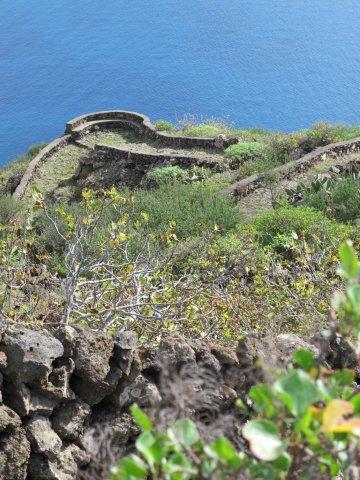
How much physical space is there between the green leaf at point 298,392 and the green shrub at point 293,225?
341 inches

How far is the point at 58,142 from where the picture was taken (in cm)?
2244

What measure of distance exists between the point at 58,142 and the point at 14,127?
9.11 m

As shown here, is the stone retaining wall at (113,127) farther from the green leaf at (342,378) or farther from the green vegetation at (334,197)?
the green leaf at (342,378)

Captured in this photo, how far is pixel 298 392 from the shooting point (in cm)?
207

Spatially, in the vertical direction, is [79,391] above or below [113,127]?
below

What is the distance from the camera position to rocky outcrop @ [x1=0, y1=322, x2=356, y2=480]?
369 centimetres

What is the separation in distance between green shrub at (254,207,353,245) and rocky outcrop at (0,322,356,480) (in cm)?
660

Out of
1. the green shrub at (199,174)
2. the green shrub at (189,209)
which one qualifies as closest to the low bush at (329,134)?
the green shrub at (199,174)

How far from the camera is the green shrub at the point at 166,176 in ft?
57.7

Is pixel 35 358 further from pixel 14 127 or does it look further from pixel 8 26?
pixel 8 26

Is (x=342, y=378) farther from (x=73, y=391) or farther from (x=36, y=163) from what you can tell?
(x=36, y=163)

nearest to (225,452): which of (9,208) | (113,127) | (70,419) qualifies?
(70,419)

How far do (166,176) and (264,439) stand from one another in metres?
15.9

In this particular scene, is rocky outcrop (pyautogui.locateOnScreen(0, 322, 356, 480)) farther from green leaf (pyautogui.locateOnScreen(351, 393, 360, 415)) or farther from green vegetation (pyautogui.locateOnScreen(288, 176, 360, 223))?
green vegetation (pyautogui.locateOnScreen(288, 176, 360, 223))
